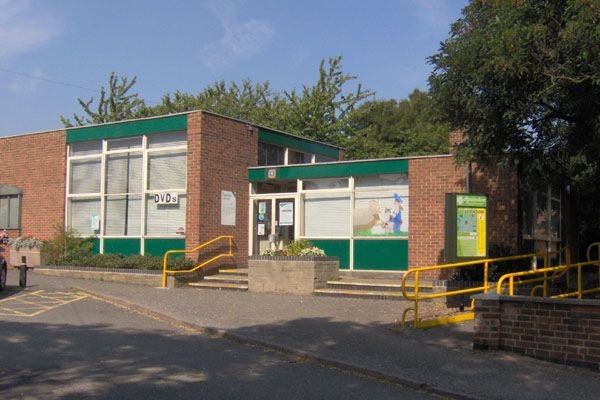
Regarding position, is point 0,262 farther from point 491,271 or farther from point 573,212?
point 573,212

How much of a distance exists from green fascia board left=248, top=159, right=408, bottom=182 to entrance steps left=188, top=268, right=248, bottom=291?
2.97m

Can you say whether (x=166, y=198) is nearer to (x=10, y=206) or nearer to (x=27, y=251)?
(x=27, y=251)

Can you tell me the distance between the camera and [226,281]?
58.5ft

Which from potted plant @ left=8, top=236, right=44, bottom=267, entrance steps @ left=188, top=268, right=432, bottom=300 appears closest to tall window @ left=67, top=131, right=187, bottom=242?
potted plant @ left=8, top=236, right=44, bottom=267

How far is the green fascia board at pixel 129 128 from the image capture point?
19344 mm

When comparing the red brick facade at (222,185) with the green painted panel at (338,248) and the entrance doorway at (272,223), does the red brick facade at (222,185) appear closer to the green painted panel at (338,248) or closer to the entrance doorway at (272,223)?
the entrance doorway at (272,223)

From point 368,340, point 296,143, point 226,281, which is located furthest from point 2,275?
point 296,143

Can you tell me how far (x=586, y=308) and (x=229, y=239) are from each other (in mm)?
12376

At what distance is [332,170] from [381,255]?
2769 millimetres

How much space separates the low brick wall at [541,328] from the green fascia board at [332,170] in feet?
28.1

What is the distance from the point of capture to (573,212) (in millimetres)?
21047

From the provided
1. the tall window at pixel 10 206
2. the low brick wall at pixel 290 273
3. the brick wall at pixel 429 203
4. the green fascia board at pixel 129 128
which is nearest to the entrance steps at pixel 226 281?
the low brick wall at pixel 290 273

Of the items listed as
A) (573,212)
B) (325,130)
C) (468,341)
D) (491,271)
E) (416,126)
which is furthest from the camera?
(416,126)

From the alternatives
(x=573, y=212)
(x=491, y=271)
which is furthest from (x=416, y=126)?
(x=491, y=271)
